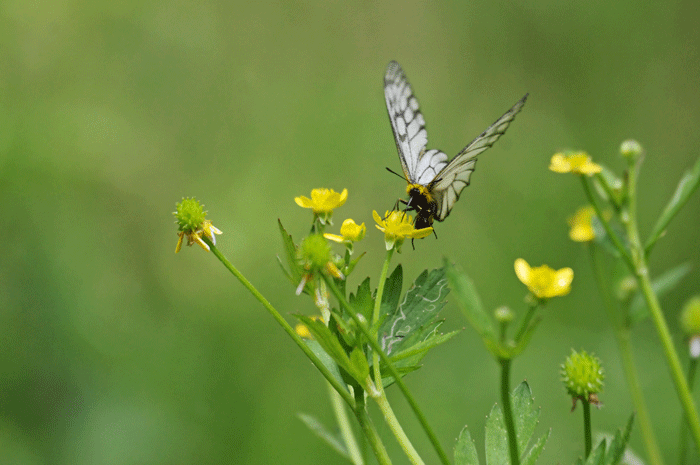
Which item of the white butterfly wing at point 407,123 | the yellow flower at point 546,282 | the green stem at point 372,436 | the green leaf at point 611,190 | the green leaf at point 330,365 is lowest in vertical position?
the green stem at point 372,436

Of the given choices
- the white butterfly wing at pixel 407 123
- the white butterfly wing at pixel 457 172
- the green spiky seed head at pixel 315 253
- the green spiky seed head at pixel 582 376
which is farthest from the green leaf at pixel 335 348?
the white butterfly wing at pixel 407 123

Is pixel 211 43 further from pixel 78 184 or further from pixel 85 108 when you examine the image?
pixel 78 184

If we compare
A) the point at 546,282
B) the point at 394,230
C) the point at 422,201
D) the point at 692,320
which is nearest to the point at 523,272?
the point at 546,282

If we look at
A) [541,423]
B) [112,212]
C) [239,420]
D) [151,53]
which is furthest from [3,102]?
[541,423]

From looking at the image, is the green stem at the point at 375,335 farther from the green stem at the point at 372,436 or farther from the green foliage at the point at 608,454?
the green foliage at the point at 608,454

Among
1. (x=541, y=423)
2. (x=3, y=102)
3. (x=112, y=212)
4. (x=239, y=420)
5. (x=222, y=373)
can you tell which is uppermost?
(x=3, y=102)

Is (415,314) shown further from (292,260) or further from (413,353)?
(292,260)

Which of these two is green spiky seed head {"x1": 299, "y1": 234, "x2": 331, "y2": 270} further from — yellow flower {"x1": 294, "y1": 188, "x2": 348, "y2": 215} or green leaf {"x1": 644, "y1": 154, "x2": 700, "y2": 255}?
green leaf {"x1": 644, "y1": 154, "x2": 700, "y2": 255}
